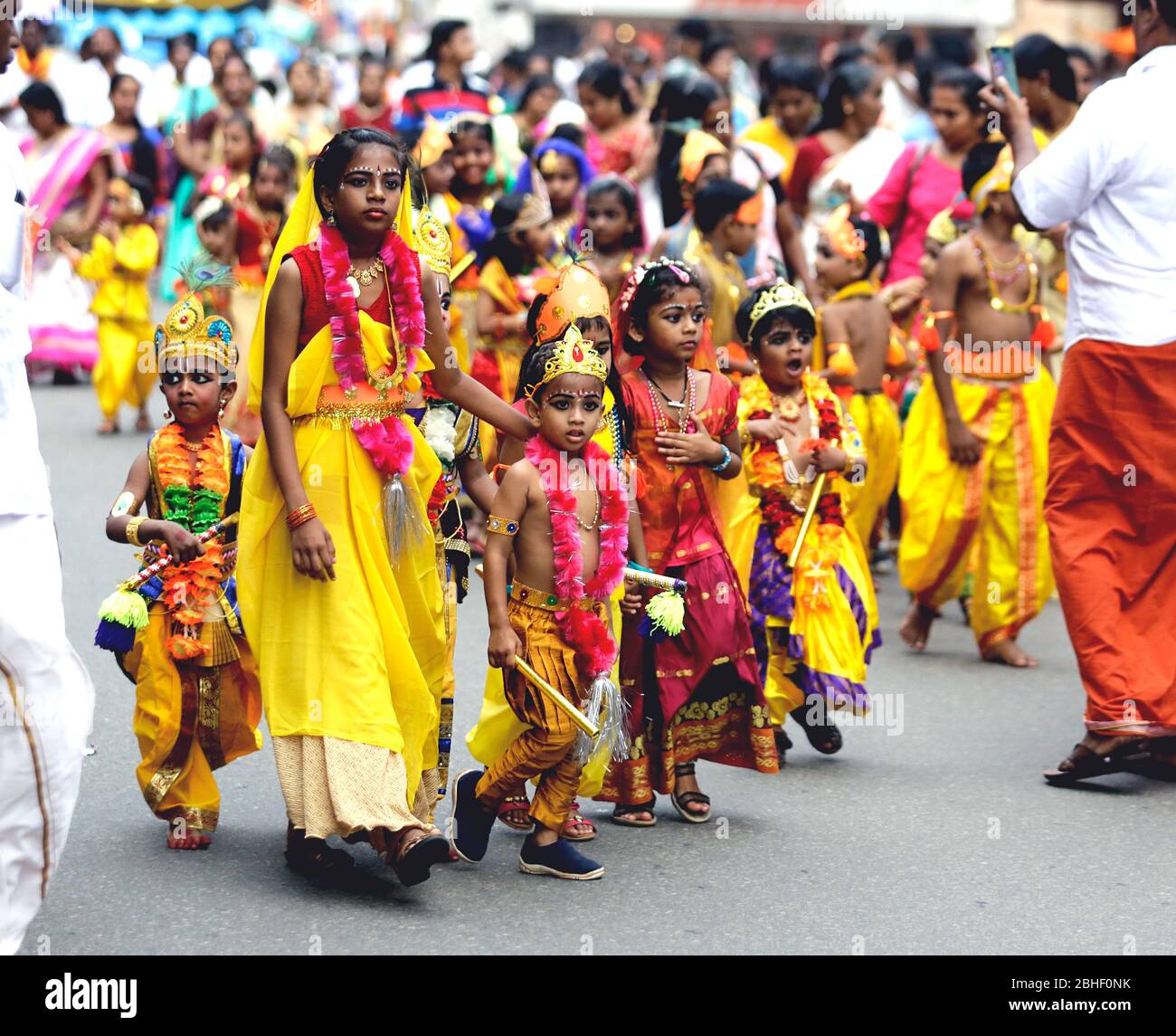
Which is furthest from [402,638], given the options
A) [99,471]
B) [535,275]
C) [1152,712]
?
[99,471]

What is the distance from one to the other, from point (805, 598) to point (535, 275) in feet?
11.4

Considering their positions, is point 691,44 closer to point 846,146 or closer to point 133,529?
point 846,146

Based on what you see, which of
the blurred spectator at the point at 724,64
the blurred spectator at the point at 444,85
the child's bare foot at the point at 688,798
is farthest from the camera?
the blurred spectator at the point at 724,64

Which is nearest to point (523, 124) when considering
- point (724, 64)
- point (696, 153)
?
point (724, 64)

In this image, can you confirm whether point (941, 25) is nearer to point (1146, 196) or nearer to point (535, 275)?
point (535, 275)

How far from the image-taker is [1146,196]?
6363 millimetres

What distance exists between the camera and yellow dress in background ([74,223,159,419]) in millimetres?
13258

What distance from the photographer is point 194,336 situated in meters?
5.69

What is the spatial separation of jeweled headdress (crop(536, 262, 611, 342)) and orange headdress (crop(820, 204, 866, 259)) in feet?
9.54

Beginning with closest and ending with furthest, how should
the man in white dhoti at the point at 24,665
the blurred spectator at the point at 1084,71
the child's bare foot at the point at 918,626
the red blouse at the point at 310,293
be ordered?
1. the man in white dhoti at the point at 24,665
2. the red blouse at the point at 310,293
3. the child's bare foot at the point at 918,626
4. the blurred spectator at the point at 1084,71

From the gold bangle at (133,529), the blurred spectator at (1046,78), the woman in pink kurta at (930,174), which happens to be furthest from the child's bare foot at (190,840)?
the woman in pink kurta at (930,174)

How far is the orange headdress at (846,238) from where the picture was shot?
862 cm

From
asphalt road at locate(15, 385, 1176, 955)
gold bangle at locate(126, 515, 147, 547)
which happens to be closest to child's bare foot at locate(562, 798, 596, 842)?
asphalt road at locate(15, 385, 1176, 955)

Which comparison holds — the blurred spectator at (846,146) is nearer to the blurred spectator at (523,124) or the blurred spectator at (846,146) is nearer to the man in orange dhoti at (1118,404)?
the blurred spectator at (523,124)
